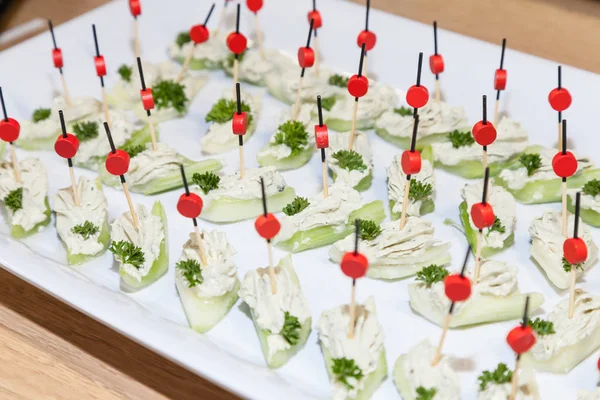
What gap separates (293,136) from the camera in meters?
3.52

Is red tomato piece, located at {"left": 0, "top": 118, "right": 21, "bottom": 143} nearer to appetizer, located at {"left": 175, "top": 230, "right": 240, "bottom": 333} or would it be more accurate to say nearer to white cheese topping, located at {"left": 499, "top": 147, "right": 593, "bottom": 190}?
appetizer, located at {"left": 175, "top": 230, "right": 240, "bottom": 333}

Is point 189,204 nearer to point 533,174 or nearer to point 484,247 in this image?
point 484,247

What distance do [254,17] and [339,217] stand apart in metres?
1.76

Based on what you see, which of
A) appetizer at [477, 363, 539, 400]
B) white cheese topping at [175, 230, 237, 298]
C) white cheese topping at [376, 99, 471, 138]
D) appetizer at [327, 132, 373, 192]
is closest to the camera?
appetizer at [477, 363, 539, 400]

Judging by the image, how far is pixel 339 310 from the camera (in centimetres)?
269

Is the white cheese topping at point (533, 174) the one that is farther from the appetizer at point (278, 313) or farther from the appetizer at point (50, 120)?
the appetizer at point (50, 120)

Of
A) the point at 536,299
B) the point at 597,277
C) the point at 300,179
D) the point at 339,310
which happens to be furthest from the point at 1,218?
the point at 597,277

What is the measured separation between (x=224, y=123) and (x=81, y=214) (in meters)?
0.94

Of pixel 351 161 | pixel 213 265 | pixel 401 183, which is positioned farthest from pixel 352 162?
pixel 213 265

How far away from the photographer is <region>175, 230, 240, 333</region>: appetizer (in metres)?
2.79

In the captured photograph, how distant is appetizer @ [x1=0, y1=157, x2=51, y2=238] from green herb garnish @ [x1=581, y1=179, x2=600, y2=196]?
2.44m

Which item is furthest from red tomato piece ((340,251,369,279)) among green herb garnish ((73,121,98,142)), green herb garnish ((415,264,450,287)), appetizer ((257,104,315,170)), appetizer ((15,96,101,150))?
appetizer ((15,96,101,150))

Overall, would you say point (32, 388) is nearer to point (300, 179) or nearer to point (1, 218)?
point (1, 218)

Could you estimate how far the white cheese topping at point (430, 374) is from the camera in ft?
8.02
